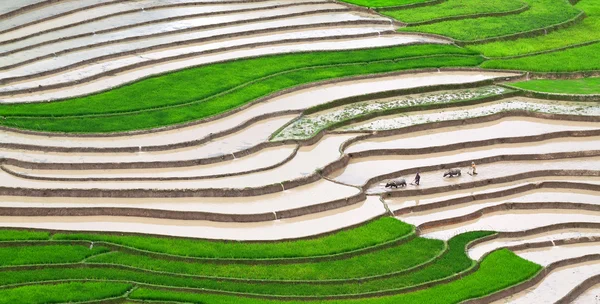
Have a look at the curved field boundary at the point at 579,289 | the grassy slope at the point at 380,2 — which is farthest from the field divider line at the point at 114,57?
the curved field boundary at the point at 579,289

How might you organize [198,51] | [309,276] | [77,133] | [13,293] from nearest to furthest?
[13,293]
[309,276]
[77,133]
[198,51]

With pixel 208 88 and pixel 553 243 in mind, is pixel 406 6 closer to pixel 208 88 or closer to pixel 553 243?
pixel 208 88

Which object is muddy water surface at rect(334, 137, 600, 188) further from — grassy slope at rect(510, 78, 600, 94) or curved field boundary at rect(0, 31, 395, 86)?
curved field boundary at rect(0, 31, 395, 86)

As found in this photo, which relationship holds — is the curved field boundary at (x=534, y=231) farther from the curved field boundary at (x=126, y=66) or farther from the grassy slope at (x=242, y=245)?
the curved field boundary at (x=126, y=66)

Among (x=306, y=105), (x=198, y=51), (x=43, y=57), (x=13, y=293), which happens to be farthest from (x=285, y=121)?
(x=13, y=293)

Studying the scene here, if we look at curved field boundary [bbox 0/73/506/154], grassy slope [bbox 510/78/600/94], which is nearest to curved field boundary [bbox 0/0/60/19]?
curved field boundary [bbox 0/73/506/154]

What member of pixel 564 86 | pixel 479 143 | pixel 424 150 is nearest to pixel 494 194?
pixel 424 150

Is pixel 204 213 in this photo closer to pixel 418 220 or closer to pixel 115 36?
pixel 418 220
